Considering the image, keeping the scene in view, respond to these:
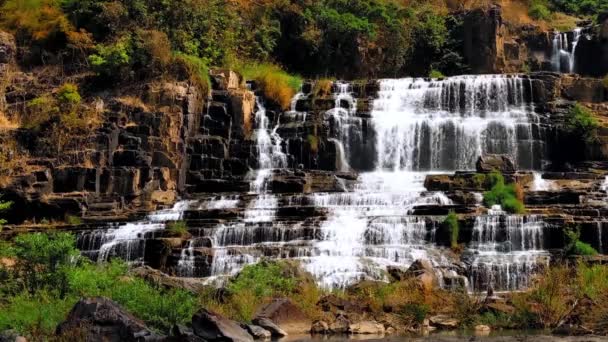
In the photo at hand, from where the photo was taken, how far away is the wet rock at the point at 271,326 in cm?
1509

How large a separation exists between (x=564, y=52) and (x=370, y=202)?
21.1 m

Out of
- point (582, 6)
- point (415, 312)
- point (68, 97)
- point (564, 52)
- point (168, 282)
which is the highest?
point (582, 6)

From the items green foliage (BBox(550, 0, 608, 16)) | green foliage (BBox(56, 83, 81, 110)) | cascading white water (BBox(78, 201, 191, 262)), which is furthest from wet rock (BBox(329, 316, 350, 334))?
green foliage (BBox(550, 0, 608, 16))

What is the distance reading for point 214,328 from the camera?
1293 cm

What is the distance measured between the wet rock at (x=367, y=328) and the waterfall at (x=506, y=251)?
5.96 m

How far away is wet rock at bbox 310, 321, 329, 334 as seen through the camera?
1606 centimetres

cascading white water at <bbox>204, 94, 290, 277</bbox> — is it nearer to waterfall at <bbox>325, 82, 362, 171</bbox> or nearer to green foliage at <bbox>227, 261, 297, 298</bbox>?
waterfall at <bbox>325, 82, 362, 171</bbox>

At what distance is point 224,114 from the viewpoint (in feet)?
115

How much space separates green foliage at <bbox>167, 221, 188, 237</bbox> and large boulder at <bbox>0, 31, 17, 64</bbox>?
58.5ft

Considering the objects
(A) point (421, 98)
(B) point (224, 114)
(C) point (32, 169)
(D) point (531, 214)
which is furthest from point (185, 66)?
(D) point (531, 214)

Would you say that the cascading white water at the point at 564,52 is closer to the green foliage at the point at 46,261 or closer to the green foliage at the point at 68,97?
the green foliage at the point at 68,97

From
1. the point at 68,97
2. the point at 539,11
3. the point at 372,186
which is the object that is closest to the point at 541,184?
the point at 372,186

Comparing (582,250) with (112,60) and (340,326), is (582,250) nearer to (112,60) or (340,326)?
(340,326)

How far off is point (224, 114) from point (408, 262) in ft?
50.2
